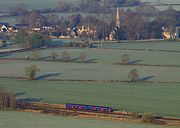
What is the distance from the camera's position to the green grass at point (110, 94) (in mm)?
12023

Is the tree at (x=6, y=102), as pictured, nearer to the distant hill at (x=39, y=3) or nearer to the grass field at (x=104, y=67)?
the grass field at (x=104, y=67)

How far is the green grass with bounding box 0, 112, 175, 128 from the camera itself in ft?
33.2

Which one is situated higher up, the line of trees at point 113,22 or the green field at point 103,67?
the line of trees at point 113,22

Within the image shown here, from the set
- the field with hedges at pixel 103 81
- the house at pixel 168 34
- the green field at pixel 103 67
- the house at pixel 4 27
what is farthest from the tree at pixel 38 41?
the house at pixel 4 27

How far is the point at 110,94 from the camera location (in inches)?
521

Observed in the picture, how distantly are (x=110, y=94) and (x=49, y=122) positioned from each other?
3.04m

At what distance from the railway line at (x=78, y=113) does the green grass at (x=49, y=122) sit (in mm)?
323

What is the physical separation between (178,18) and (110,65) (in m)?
19.3

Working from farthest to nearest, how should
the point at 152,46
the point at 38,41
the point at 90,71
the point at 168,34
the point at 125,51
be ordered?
the point at 168,34
the point at 152,46
the point at 38,41
the point at 125,51
the point at 90,71

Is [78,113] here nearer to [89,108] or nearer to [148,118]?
[89,108]

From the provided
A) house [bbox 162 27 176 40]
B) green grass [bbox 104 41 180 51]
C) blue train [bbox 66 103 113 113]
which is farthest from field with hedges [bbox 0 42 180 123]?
house [bbox 162 27 176 40]

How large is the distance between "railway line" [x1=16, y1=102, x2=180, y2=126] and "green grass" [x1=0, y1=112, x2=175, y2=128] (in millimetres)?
323

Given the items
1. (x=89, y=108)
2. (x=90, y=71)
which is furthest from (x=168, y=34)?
(x=89, y=108)

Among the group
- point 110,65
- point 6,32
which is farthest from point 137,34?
point 110,65
